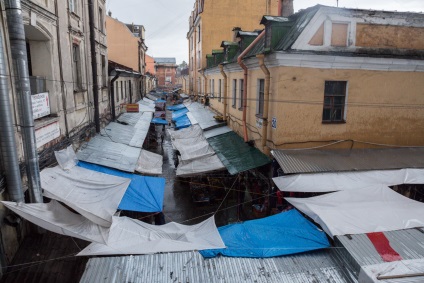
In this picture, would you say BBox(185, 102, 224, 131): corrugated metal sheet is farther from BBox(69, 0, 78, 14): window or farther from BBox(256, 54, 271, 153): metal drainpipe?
BBox(69, 0, 78, 14): window

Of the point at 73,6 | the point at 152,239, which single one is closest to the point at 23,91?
the point at 152,239

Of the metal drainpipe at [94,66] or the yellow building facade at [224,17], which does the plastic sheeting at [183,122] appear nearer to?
the yellow building facade at [224,17]

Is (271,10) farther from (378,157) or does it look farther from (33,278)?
(33,278)

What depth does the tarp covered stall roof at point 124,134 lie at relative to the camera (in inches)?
578

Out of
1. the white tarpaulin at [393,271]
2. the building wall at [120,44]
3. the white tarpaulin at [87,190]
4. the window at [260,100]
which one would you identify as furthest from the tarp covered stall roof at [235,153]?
the building wall at [120,44]

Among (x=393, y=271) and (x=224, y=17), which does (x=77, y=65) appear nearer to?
(x=393, y=271)

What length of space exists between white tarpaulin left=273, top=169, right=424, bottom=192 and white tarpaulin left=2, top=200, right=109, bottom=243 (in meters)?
5.55

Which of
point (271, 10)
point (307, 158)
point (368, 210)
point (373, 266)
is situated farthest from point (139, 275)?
point (271, 10)

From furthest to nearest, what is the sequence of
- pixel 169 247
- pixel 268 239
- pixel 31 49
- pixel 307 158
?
pixel 307 158 → pixel 31 49 → pixel 268 239 → pixel 169 247

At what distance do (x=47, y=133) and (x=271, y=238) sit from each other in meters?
7.23

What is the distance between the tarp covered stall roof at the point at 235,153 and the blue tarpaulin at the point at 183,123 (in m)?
5.91

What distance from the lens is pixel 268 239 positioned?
6.89 metres

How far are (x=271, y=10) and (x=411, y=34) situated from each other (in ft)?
65.7

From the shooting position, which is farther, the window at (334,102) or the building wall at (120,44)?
the building wall at (120,44)
